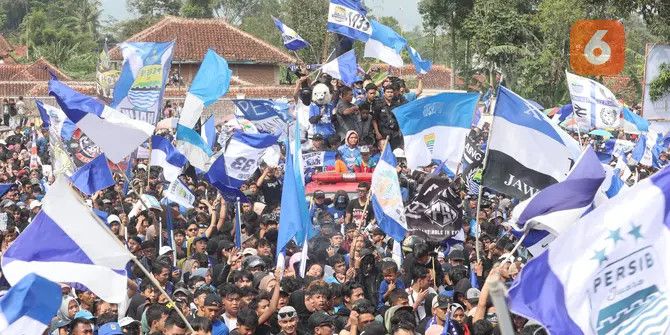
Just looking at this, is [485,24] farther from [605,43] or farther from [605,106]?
[605,106]

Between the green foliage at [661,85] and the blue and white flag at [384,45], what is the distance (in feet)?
41.2

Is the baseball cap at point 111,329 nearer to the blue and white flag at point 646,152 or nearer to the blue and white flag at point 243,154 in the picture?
the blue and white flag at point 243,154

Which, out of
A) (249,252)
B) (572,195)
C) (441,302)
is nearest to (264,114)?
(249,252)

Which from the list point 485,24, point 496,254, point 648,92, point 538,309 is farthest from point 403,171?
point 485,24

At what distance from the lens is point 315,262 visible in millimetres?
12727

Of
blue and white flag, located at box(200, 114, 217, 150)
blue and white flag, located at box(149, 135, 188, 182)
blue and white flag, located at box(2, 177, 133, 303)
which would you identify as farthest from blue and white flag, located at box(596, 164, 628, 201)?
blue and white flag, located at box(200, 114, 217, 150)

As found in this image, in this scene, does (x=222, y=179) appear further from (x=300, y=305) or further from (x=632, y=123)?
(x=632, y=123)

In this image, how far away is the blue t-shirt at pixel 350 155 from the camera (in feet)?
56.7

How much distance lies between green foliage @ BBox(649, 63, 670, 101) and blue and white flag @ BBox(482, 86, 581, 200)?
20616mm

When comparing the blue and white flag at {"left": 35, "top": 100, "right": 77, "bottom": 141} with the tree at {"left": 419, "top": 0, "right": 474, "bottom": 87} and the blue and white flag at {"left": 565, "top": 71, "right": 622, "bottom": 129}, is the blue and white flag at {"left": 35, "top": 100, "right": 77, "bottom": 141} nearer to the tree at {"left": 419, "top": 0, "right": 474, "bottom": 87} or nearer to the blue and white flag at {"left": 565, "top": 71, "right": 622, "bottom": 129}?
the blue and white flag at {"left": 565, "top": 71, "right": 622, "bottom": 129}

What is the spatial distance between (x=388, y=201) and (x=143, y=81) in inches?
215

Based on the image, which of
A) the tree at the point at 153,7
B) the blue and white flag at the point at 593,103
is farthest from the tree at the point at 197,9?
the blue and white flag at the point at 593,103

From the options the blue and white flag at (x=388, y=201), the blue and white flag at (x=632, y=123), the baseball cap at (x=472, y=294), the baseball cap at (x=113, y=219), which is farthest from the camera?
the blue and white flag at (x=632, y=123)

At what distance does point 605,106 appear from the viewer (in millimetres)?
17625
